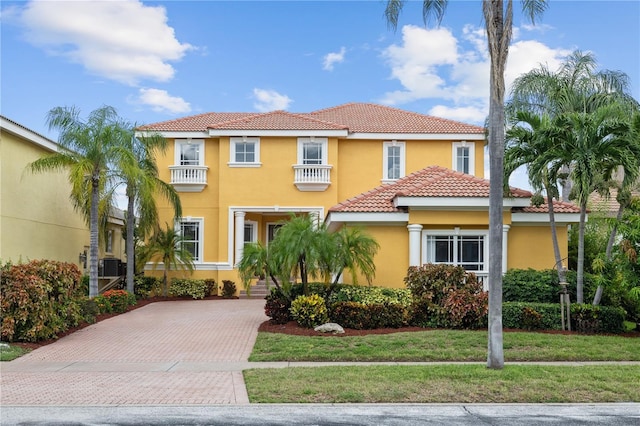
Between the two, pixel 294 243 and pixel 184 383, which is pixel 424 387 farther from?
pixel 294 243

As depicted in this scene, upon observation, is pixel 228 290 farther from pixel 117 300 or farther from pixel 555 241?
Result: pixel 555 241

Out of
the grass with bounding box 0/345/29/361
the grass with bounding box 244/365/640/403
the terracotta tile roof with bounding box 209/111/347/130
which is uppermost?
the terracotta tile roof with bounding box 209/111/347/130

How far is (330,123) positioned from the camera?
90.9ft

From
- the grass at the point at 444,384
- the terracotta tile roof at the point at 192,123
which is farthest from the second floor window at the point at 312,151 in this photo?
the grass at the point at 444,384

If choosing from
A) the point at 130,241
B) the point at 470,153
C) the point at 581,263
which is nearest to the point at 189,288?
the point at 130,241

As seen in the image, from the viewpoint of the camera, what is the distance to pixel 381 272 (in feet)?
60.8

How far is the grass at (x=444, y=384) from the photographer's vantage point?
9312mm

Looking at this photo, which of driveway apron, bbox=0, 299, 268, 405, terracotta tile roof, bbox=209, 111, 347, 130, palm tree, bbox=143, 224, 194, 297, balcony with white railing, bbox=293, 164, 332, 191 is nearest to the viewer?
driveway apron, bbox=0, 299, 268, 405

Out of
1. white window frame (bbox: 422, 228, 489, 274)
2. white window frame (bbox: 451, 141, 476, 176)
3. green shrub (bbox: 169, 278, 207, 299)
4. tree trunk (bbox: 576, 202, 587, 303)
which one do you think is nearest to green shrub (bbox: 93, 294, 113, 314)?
green shrub (bbox: 169, 278, 207, 299)

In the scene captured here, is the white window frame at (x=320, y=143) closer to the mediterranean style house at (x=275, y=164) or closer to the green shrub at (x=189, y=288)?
the mediterranean style house at (x=275, y=164)

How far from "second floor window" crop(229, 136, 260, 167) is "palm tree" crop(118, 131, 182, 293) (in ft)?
11.4

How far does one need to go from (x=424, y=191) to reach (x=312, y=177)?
9.78 m

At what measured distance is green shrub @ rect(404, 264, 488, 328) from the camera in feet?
51.3

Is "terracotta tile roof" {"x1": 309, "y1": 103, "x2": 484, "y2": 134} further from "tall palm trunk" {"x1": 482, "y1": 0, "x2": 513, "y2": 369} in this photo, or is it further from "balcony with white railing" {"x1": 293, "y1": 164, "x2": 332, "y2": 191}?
"tall palm trunk" {"x1": 482, "y1": 0, "x2": 513, "y2": 369}
